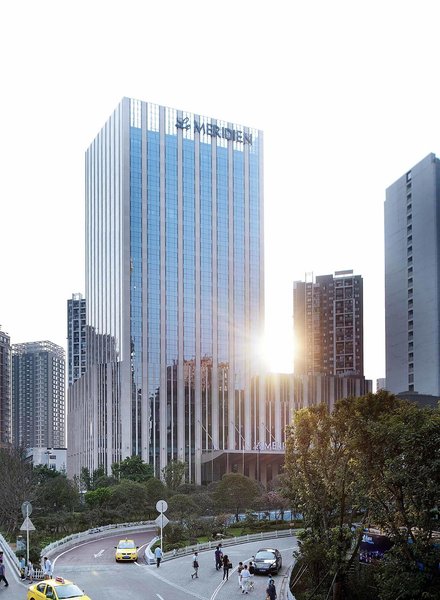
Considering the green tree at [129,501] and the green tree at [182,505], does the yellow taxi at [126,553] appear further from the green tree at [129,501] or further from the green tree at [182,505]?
the green tree at [129,501]

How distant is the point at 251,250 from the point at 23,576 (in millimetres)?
108672

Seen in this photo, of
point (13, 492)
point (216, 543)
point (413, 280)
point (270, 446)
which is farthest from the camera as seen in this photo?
point (270, 446)

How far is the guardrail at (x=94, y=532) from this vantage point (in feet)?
155

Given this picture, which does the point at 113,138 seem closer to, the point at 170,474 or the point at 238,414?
the point at 238,414

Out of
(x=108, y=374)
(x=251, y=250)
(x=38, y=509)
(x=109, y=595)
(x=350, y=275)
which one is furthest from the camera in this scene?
(x=350, y=275)

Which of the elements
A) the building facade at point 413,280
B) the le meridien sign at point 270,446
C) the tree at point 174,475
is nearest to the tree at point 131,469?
the tree at point 174,475

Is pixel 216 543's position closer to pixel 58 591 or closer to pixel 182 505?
pixel 182 505

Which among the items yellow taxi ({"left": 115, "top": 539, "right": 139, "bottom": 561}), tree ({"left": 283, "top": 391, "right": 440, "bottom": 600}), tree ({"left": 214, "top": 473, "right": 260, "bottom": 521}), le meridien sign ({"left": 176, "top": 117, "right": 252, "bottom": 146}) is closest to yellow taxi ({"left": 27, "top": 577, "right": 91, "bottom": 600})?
tree ({"left": 283, "top": 391, "right": 440, "bottom": 600})

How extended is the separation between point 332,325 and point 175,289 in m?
73.0

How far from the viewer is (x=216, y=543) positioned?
49.9 metres

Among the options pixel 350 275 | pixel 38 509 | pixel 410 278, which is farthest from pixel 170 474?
pixel 350 275

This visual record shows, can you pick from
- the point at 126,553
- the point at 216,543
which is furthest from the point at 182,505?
the point at 126,553

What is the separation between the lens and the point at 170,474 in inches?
3302

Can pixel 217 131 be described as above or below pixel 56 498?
above
